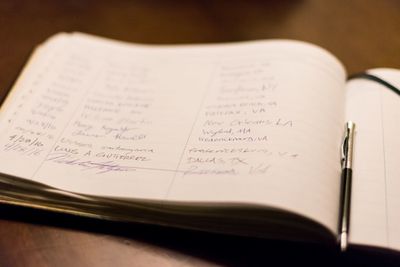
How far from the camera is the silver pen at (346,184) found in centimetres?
46

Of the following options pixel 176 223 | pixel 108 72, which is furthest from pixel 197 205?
pixel 108 72

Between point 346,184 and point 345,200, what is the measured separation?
0.02 meters

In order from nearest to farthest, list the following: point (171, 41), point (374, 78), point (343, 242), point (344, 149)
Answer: point (343, 242), point (344, 149), point (374, 78), point (171, 41)

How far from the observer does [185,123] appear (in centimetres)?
59

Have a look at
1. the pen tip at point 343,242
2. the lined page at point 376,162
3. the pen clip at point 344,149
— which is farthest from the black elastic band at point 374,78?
the pen tip at point 343,242

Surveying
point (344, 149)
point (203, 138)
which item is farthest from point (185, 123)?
point (344, 149)

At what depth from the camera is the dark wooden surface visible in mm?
484

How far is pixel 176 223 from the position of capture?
49 centimetres

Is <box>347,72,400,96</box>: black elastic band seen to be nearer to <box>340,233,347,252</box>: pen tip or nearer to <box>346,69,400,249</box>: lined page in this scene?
<box>346,69,400,249</box>: lined page

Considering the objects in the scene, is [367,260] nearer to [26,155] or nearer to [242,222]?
[242,222]
